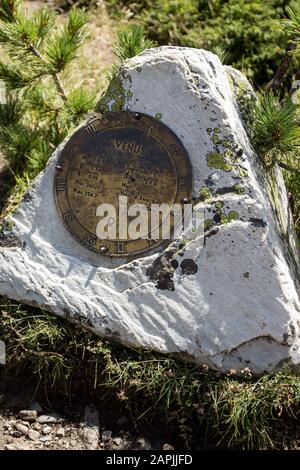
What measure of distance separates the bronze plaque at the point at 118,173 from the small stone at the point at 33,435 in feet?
3.22

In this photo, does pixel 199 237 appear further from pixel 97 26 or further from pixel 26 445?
pixel 97 26

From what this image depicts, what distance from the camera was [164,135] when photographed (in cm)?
387

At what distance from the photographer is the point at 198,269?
3.75 meters

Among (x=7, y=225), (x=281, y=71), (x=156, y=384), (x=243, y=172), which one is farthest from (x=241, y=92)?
(x=156, y=384)

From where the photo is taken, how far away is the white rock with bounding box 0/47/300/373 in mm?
3707

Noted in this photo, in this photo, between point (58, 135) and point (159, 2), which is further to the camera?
point (159, 2)

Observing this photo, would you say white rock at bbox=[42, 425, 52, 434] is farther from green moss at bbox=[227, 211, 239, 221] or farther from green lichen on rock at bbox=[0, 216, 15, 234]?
green moss at bbox=[227, 211, 239, 221]

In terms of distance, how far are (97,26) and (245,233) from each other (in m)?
3.59

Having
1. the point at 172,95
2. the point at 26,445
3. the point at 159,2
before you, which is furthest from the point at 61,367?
the point at 159,2

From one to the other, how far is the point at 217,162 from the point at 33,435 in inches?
65.3

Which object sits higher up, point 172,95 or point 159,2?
point 159,2

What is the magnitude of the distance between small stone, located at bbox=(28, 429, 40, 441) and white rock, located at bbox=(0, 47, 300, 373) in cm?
61

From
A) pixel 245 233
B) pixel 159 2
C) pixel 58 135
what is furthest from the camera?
pixel 159 2

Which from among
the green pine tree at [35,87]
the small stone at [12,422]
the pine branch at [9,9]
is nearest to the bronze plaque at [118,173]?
the green pine tree at [35,87]
